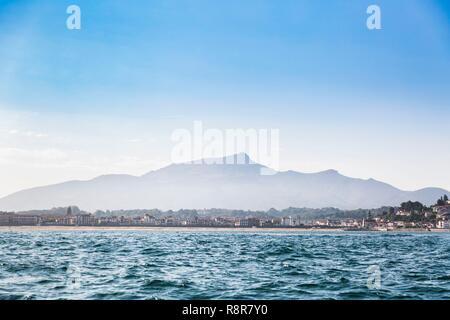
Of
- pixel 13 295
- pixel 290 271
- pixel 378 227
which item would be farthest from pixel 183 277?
pixel 378 227

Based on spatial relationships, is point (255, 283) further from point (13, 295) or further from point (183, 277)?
point (13, 295)

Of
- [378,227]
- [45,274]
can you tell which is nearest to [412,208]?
[378,227]

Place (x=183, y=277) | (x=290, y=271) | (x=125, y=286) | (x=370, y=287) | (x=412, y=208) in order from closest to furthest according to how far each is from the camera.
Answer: (x=125, y=286) → (x=370, y=287) → (x=183, y=277) → (x=290, y=271) → (x=412, y=208)

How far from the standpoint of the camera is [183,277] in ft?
48.9

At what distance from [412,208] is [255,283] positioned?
67663mm

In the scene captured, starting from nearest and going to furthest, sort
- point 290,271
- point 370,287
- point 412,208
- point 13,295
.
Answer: point 13,295 → point 370,287 → point 290,271 → point 412,208

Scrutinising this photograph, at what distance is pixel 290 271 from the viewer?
55.1 ft
